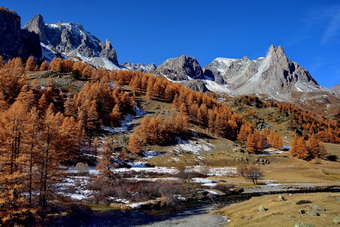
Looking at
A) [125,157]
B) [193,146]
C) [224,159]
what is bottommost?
[224,159]

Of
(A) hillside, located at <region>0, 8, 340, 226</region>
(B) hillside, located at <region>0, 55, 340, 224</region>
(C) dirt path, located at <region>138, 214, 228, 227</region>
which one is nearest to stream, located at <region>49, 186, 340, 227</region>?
(C) dirt path, located at <region>138, 214, 228, 227</region>

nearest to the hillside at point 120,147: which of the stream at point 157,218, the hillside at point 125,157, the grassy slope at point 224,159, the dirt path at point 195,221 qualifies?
the hillside at point 125,157

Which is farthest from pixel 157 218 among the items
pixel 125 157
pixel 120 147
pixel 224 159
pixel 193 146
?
pixel 193 146

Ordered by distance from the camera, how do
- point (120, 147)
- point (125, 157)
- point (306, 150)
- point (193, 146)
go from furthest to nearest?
point (306, 150) < point (193, 146) < point (120, 147) < point (125, 157)

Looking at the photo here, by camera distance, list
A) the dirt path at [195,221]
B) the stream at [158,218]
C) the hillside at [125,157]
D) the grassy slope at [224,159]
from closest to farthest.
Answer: the dirt path at [195,221]
the stream at [158,218]
the hillside at [125,157]
the grassy slope at [224,159]

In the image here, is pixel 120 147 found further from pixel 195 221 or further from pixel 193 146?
pixel 195 221

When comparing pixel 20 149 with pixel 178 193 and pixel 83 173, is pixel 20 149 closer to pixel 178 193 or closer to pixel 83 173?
pixel 178 193

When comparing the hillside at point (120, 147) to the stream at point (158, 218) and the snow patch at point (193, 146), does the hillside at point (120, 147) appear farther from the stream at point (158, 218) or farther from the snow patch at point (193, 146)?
the stream at point (158, 218)

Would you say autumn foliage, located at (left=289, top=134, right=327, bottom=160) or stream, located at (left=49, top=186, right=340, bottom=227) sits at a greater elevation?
autumn foliage, located at (left=289, top=134, right=327, bottom=160)

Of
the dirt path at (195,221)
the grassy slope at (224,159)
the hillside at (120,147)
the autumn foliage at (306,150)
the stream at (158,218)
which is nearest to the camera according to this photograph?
the dirt path at (195,221)

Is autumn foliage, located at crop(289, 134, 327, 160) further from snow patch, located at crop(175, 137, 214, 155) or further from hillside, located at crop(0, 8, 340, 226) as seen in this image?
snow patch, located at crop(175, 137, 214, 155)

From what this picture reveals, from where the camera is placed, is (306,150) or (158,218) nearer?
(158,218)

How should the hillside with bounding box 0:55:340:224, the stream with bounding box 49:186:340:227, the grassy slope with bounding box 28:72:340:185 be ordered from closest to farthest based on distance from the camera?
1. the stream with bounding box 49:186:340:227
2. the hillside with bounding box 0:55:340:224
3. the grassy slope with bounding box 28:72:340:185

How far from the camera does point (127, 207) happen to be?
112ft
